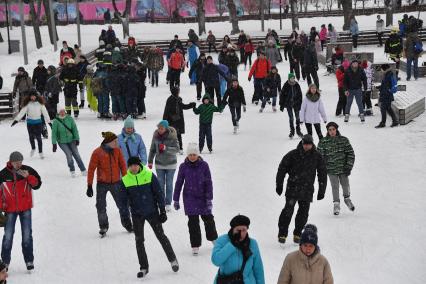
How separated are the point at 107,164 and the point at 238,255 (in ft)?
15.1

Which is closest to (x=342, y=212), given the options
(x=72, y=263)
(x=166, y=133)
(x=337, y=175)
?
(x=337, y=175)

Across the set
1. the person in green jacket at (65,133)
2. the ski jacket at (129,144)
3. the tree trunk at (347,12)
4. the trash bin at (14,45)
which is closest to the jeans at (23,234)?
the ski jacket at (129,144)

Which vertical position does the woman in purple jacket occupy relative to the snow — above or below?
above

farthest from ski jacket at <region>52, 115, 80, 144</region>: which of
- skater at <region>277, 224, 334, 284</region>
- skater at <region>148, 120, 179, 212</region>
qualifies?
skater at <region>277, 224, 334, 284</region>

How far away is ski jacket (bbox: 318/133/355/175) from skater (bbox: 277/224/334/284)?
510cm

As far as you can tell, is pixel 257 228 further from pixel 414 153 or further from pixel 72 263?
pixel 414 153

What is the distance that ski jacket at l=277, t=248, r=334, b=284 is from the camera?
256 inches

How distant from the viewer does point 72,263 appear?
33.8ft

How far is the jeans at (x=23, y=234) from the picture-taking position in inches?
385

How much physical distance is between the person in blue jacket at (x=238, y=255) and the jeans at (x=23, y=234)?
3782 mm

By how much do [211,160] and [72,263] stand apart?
6.64m

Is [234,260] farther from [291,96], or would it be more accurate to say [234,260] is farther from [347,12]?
[347,12]

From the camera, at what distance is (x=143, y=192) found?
30.0 feet

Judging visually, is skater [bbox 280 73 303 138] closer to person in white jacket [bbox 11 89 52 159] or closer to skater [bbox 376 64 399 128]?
skater [bbox 376 64 399 128]
